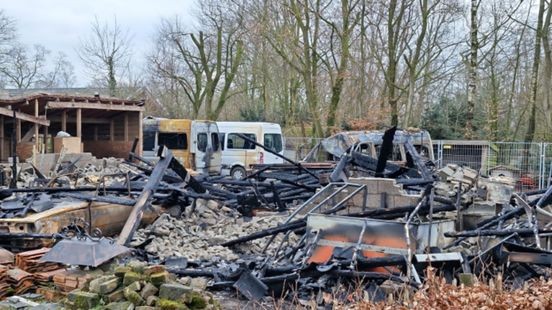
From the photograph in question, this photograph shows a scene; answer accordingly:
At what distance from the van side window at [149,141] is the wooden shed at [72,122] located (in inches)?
32.4

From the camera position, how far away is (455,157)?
867 inches

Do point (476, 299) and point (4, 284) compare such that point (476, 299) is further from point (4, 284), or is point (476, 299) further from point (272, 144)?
point (272, 144)

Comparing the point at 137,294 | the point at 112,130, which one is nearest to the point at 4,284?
the point at 137,294

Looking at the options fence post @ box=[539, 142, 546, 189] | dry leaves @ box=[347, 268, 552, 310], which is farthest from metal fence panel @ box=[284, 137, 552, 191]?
dry leaves @ box=[347, 268, 552, 310]

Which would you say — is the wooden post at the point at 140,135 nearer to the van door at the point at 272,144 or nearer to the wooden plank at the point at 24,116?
the wooden plank at the point at 24,116

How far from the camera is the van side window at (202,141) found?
2247cm

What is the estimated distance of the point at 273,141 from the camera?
23562 mm

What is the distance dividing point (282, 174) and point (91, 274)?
941 centimetres

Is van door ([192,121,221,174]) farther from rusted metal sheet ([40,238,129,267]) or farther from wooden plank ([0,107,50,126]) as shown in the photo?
rusted metal sheet ([40,238,129,267])

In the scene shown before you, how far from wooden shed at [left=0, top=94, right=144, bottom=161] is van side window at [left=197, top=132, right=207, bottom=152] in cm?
227

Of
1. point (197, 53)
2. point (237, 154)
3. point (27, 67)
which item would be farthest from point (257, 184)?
point (27, 67)

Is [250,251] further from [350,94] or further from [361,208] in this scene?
[350,94]

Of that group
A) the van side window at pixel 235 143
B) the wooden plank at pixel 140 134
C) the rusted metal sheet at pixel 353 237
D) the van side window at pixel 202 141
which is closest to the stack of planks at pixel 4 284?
the rusted metal sheet at pixel 353 237

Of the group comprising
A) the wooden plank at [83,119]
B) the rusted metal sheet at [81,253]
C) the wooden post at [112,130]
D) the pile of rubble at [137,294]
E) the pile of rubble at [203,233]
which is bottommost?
the pile of rubble at [203,233]
